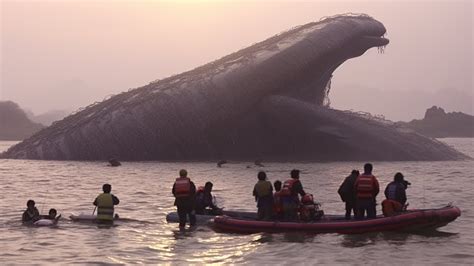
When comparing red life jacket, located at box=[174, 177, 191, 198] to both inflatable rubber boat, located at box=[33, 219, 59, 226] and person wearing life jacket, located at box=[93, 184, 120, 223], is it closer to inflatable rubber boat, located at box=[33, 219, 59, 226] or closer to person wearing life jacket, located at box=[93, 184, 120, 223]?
person wearing life jacket, located at box=[93, 184, 120, 223]

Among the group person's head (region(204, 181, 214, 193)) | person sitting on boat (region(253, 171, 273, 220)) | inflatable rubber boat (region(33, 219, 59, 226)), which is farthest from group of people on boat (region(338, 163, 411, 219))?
inflatable rubber boat (region(33, 219, 59, 226))

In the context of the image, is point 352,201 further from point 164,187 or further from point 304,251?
point 164,187

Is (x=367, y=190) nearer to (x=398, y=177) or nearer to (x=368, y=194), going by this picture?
(x=368, y=194)

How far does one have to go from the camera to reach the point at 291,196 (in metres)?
26.2

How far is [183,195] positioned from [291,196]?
397 centimetres

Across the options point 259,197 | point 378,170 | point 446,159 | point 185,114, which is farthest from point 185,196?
point 446,159

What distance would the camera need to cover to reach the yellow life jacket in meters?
28.5

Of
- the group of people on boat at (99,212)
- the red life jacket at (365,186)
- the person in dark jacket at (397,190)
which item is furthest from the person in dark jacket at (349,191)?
the group of people on boat at (99,212)

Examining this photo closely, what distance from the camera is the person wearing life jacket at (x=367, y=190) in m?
25.7

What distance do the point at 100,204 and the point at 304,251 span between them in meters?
9.20

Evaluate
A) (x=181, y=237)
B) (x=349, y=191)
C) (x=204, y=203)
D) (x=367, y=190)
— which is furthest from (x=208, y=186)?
(x=367, y=190)

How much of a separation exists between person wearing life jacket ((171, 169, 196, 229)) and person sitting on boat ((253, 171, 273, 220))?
2.39 meters

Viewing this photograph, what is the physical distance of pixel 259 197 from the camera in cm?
2680

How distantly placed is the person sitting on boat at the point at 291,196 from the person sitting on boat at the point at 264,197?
56 cm
